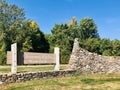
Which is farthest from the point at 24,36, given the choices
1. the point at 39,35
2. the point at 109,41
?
the point at 109,41

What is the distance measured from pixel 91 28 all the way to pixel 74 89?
7437 centimetres

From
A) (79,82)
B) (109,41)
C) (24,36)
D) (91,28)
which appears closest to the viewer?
(79,82)

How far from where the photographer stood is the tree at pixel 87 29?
8788 centimetres

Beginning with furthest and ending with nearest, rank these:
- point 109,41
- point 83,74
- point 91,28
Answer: point 91,28, point 109,41, point 83,74

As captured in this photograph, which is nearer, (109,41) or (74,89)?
(74,89)

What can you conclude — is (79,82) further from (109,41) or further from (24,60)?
(109,41)

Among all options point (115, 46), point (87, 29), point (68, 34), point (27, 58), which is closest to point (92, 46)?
point (115, 46)

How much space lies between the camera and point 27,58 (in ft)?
73.0

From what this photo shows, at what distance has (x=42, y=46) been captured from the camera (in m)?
65.6

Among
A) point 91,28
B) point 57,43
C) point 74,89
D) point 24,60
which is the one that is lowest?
point 74,89

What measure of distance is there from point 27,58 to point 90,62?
5.44 metres

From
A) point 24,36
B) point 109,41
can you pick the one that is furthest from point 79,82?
point 109,41

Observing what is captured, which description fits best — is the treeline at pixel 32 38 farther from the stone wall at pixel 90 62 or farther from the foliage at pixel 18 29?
the stone wall at pixel 90 62

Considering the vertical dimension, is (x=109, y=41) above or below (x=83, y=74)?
above
